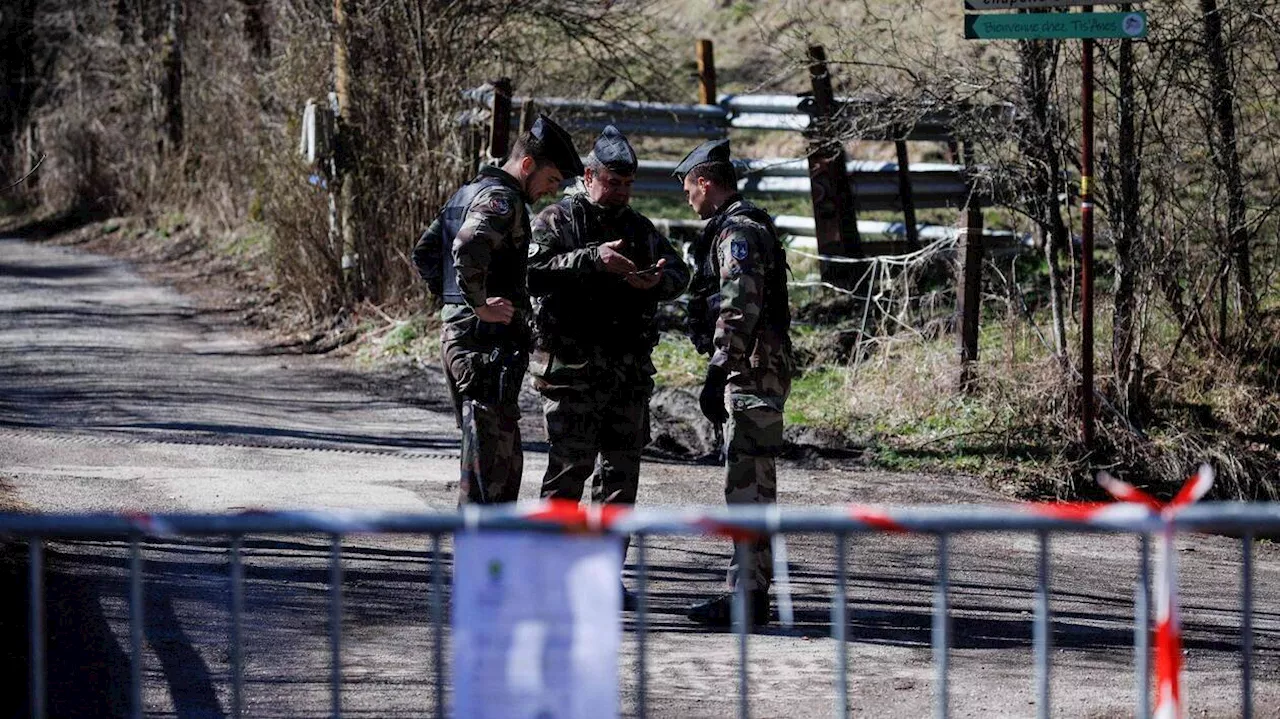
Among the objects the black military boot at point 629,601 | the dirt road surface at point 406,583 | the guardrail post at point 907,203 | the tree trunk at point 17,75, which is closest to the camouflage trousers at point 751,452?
the black military boot at point 629,601

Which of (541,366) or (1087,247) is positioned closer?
(541,366)

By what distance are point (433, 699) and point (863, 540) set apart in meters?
2.98

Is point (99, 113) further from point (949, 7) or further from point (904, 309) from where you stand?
point (904, 309)

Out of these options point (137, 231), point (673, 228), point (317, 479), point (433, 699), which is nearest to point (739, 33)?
point (137, 231)

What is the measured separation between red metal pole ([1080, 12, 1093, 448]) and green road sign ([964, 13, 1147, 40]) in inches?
6.8

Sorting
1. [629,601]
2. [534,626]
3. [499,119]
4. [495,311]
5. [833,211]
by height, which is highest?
[499,119]

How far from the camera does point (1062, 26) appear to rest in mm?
7996

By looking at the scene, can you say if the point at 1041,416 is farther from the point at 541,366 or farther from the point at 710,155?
the point at 541,366

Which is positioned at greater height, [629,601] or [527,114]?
[527,114]

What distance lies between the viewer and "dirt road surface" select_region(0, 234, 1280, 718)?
515 centimetres

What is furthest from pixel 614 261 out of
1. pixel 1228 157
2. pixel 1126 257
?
pixel 1228 157

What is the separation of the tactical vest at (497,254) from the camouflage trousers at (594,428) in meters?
0.39

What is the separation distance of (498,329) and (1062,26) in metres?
3.77

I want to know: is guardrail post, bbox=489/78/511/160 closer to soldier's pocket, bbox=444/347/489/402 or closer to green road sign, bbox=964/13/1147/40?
green road sign, bbox=964/13/1147/40
